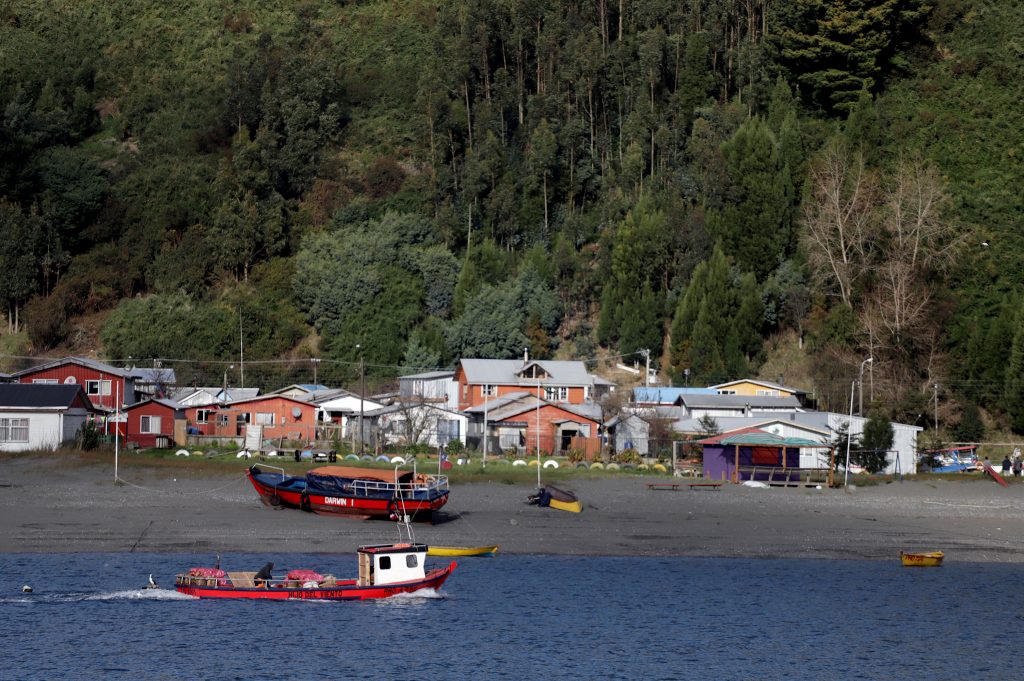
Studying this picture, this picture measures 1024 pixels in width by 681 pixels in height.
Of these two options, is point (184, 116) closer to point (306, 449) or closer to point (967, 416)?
point (306, 449)

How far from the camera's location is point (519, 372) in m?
81.0

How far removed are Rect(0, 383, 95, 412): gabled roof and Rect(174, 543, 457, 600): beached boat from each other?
2836cm

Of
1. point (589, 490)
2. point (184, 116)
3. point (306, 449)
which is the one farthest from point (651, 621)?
point (184, 116)

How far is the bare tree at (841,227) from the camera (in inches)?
3187

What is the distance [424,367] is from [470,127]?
28.1 meters

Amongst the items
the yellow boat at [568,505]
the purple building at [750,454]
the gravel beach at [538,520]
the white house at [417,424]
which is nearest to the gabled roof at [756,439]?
the purple building at [750,454]

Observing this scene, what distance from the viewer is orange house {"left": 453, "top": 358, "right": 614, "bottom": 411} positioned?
80.6 metres

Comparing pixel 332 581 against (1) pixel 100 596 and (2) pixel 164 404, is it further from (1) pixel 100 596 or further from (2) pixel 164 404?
(2) pixel 164 404

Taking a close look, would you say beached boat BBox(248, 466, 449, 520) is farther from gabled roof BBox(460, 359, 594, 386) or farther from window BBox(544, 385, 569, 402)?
window BBox(544, 385, 569, 402)

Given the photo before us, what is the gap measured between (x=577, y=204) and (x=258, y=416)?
1444 inches

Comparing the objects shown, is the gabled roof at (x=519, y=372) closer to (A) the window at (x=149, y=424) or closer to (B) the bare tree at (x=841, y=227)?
(B) the bare tree at (x=841, y=227)

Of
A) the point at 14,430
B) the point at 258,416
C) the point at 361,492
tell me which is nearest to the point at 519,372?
the point at 258,416

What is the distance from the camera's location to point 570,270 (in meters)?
93.0

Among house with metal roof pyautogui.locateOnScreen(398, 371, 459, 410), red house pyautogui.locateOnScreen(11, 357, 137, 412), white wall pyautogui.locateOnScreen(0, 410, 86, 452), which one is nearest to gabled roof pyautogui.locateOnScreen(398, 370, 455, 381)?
house with metal roof pyautogui.locateOnScreen(398, 371, 459, 410)
